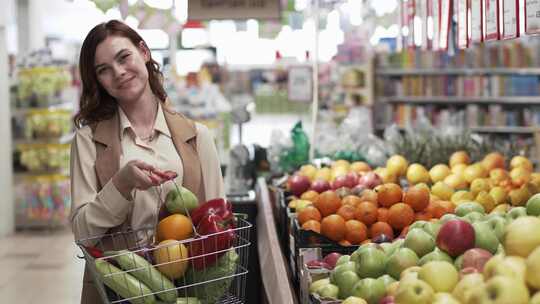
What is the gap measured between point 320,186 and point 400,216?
117 cm

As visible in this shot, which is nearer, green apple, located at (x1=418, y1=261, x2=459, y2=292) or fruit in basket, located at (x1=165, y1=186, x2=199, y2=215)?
green apple, located at (x1=418, y1=261, x2=459, y2=292)

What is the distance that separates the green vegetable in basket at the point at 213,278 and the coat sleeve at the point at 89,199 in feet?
1.31

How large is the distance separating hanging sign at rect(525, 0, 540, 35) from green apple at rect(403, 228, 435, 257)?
1029 millimetres

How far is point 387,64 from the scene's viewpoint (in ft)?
47.7

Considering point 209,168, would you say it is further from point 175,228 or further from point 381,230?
point 381,230

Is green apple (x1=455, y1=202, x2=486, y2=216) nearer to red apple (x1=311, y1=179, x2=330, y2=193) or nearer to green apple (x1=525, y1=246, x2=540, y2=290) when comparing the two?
green apple (x1=525, y1=246, x2=540, y2=290)

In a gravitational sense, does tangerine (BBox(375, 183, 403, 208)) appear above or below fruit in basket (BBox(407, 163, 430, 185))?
above

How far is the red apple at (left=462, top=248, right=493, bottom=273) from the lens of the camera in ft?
8.11

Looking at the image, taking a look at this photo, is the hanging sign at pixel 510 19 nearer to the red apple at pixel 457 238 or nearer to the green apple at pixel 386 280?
the red apple at pixel 457 238

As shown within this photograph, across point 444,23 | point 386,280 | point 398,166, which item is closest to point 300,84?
point 398,166

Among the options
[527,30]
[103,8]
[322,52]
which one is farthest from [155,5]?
[322,52]

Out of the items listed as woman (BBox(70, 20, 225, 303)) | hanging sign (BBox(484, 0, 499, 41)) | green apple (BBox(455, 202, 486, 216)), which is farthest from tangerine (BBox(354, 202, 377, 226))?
woman (BBox(70, 20, 225, 303))

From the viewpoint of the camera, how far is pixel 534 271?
2.04 m

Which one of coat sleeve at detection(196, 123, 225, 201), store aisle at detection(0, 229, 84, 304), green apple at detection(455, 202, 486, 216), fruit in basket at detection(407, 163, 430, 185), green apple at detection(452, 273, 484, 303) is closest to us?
green apple at detection(452, 273, 484, 303)
